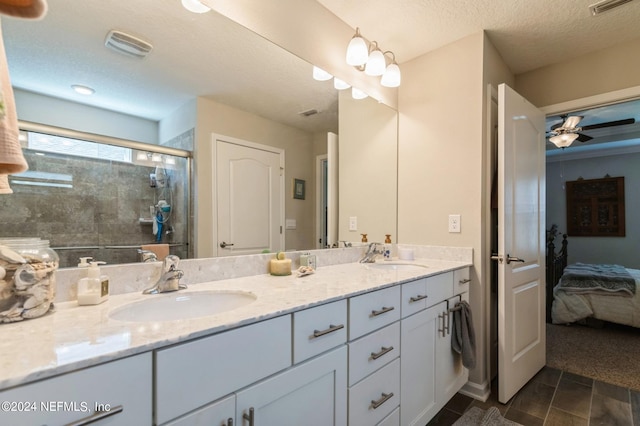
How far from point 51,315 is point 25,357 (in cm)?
32

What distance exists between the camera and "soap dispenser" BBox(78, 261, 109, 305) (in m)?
0.98

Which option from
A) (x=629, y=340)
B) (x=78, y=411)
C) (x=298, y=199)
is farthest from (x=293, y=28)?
(x=629, y=340)

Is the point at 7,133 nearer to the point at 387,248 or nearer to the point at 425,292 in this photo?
the point at 425,292

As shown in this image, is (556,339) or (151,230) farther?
(556,339)

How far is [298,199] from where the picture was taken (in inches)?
73.1

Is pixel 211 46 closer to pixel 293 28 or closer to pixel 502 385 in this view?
pixel 293 28

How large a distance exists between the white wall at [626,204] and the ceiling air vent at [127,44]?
648 cm

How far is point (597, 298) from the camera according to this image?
10.6 feet

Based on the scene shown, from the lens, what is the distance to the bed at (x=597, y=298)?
310 cm

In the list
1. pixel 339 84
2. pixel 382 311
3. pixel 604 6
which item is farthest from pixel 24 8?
pixel 604 6

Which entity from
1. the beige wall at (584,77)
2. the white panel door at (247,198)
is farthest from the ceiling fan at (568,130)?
the white panel door at (247,198)

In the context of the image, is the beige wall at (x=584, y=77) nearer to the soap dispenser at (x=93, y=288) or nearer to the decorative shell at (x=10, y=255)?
the soap dispenser at (x=93, y=288)

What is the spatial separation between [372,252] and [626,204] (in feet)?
17.5

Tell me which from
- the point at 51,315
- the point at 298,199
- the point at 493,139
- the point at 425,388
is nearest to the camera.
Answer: the point at 51,315
